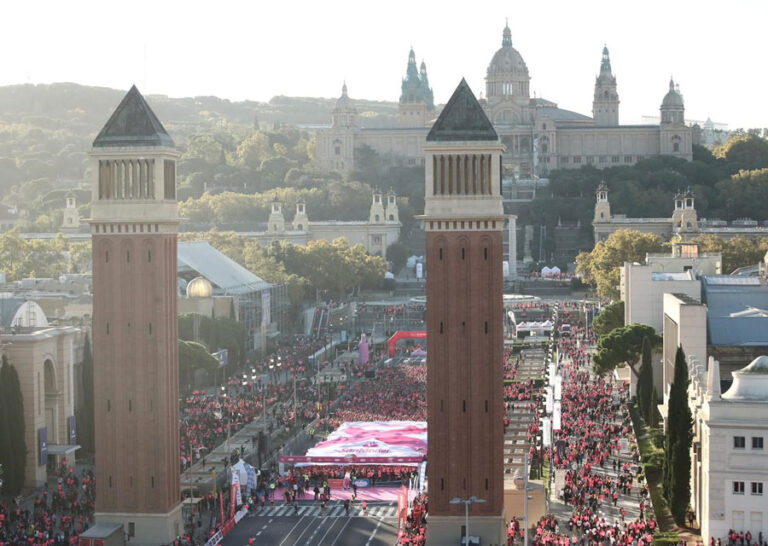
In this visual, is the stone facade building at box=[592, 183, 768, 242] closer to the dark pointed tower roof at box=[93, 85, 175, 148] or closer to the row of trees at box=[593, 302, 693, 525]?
the row of trees at box=[593, 302, 693, 525]

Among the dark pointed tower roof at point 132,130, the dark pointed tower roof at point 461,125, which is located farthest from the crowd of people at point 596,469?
the dark pointed tower roof at point 132,130

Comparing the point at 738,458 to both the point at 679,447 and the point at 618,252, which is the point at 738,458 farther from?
the point at 618,252

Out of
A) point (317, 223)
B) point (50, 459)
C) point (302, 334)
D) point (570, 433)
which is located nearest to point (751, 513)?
point (570, 433)

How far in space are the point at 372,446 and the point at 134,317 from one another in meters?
16.7

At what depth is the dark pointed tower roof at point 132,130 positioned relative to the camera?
5353 cm

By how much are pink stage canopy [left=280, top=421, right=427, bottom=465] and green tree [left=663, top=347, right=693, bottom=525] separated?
47.9 feet

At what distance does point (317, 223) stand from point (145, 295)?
136576 millimetres

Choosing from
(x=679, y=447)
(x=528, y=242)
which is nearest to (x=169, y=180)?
(x=679, y=447)

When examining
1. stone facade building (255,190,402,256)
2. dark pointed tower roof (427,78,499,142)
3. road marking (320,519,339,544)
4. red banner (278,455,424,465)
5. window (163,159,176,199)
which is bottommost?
road marking (320,519,339,544)

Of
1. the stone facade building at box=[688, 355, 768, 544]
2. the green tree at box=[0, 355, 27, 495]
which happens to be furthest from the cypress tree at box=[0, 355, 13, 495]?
the stone facade building at box=[688, 355, 768, 544]

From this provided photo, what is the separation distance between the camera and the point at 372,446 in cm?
6762

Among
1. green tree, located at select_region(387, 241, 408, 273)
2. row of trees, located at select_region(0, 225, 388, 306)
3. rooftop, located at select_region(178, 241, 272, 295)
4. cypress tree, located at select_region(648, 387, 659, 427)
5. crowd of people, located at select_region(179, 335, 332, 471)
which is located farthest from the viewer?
green tree, located at select_region(387, 241, 408, 273)

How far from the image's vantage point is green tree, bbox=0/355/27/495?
198 feet

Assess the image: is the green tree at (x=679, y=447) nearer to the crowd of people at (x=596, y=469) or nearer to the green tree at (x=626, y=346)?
the crowd of people at (x=596, y=469)
